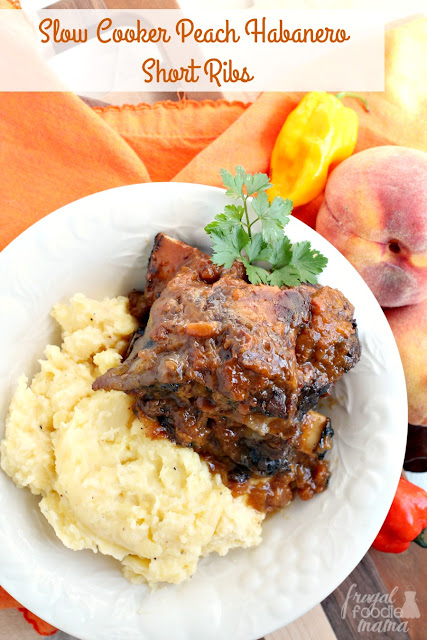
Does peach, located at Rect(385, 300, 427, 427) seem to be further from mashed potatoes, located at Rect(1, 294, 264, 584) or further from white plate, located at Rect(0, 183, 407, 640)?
mashed potatoes, located at Rect(1, 294, 264, 584)

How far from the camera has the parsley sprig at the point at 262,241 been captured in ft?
8.56

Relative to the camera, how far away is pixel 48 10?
3664mm

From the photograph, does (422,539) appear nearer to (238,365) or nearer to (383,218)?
(383,218)

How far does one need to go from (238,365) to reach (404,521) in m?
1.98

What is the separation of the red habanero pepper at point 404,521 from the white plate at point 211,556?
3.26 feet

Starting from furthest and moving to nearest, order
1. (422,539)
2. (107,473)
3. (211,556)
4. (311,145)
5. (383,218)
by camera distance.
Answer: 1. (422,539)
2. (311,145)
3. (383,218)
4. (211,556)
5. (107,473)

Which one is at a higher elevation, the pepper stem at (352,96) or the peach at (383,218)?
the pepper stem at (352,96)

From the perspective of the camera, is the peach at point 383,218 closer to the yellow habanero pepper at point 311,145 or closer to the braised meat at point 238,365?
the yellow habanero pepper at point 311,145

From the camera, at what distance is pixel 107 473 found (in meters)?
2.56

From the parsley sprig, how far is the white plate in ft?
0.45

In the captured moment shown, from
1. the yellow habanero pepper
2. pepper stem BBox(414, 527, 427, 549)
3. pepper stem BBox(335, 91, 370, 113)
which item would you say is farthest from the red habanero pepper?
pepper stem BBox(335, 91, 370, 113)

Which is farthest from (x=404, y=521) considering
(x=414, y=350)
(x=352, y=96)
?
(x=352, y=96)

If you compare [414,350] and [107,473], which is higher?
[414,350]

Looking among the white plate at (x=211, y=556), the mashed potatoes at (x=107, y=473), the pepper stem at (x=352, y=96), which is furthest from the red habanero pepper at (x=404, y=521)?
the pepper stem at (x=352, y=96)
